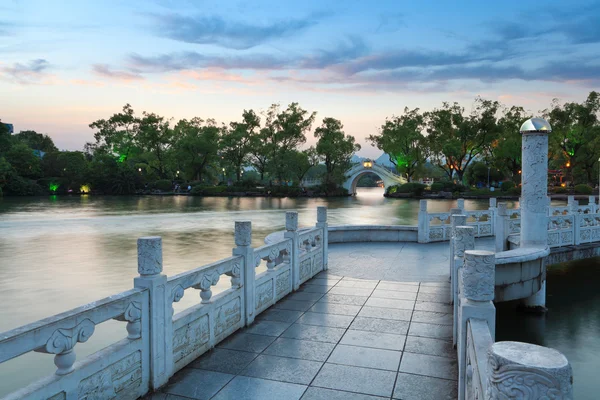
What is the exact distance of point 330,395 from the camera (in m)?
4.01

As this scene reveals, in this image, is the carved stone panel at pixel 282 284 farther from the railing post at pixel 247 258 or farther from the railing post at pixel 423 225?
the railing post at pixel 423 225

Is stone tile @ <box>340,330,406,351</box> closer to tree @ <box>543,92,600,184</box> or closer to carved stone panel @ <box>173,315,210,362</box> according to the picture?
carved stone panel @ <box>173,315,210,362</box>

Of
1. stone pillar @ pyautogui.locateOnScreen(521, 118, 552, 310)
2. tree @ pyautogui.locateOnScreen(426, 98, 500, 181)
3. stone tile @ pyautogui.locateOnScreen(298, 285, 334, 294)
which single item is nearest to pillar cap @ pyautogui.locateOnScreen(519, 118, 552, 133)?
stone pillar @ pyautogui.locateOnScreen(521, 118, 552, 310)

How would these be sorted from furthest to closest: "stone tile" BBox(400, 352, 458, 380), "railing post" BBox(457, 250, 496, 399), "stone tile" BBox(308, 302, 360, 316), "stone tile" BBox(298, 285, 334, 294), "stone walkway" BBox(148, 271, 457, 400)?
"stone tile" BBox(298, 285, 334, 294)
"stone tile" BBox(308, 302, 360, 316)
"stone tile" BBox(400, 352, 458, 380)
"stone walkway" BBox(148, 271, 457, 400)
"railing post" BBox(457, 250, 496, 399)

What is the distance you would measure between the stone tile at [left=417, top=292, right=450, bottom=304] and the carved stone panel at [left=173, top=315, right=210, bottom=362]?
149 inches

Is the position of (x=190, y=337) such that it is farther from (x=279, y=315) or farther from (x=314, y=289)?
(x=314, y=289)

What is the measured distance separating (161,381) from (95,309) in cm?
120

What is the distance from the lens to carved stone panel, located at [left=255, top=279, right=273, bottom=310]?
6.24 metres

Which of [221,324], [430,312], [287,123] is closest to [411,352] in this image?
[430,312]

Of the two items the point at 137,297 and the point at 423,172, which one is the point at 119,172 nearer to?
the point at 423,172

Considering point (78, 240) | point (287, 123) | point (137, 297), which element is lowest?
point (78, 240)

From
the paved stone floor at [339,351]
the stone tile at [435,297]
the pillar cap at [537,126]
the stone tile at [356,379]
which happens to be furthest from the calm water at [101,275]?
the stone tile at [356,379]

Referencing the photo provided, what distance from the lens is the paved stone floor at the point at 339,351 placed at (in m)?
4.10

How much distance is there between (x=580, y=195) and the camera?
51.4 metres
